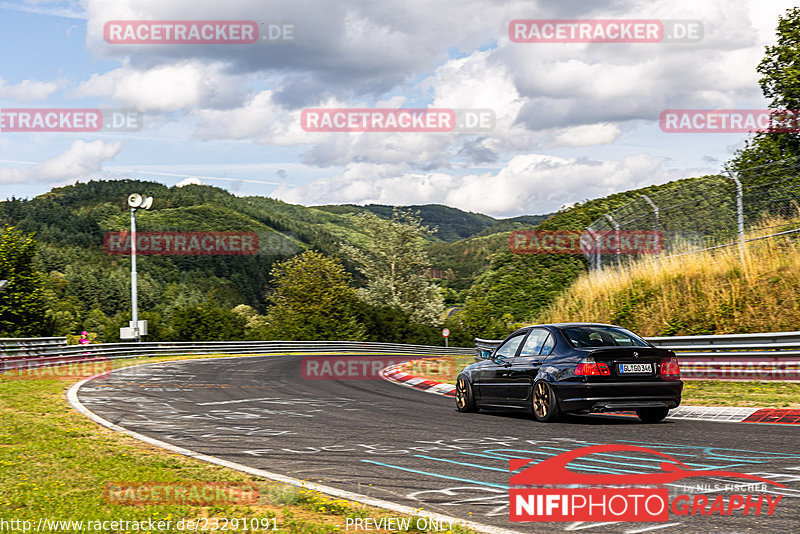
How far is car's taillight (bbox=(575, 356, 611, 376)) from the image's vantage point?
9.84 meters

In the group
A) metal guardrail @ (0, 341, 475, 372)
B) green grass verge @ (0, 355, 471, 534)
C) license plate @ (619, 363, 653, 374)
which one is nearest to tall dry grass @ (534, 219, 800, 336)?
license plate @ (619, 363, 653, 374)

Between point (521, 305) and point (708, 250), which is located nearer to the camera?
point (708, 250)

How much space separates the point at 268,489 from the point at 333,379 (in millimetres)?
15038

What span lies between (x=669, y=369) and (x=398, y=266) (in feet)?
215

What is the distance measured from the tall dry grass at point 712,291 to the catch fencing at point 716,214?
0.18m

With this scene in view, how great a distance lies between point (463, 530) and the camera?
4742 millimetres

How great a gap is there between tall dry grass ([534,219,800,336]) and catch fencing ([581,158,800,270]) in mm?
177

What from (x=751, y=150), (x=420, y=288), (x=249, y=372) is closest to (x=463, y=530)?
(x=249, y=372)

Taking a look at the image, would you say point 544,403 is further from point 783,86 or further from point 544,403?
point 783,86

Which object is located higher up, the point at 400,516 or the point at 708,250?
the point at 708,250

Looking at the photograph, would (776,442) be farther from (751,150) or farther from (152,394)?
(751,150)

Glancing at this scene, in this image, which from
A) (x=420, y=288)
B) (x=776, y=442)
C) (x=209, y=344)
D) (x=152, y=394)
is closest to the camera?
(x=776, y=442)

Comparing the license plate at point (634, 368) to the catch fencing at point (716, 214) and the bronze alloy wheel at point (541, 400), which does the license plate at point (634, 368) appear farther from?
the catch fencing at point (716, 214)

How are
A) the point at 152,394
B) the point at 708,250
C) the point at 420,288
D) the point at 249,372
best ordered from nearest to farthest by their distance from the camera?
the point at 152,394 < the point at 708,250 < the point at 249,372 < the point at 420,288
